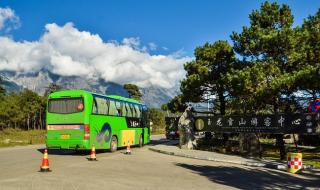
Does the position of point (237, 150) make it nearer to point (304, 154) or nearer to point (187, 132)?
point (187, 132)

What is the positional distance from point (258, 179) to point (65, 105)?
11346mm

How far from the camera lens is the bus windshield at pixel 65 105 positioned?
22.3 meters

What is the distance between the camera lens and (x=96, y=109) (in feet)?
76.1

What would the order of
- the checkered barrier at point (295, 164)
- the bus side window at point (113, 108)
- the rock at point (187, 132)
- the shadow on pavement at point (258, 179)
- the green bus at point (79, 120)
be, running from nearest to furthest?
the shadow on pavement at point (258, 179) < the checkered barrier at point (295, 164) < the green bus at point (79, 120) < the bus side window at point (113, 108) < the rock at point (187, 132)

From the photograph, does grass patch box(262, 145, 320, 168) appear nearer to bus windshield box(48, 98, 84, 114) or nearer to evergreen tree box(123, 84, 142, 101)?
bus windshield box(48, 98, 84, 114)

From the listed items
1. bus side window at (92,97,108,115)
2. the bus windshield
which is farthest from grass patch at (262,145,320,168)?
the bus windshield

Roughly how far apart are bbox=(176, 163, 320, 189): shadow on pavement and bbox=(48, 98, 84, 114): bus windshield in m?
7.48

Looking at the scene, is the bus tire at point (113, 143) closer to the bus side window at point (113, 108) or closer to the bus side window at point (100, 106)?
the bus side window at point (113, 108)

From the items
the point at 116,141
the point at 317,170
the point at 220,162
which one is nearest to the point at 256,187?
the point at 317,170

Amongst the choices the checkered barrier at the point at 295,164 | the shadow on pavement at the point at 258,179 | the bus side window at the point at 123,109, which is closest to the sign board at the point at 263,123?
the checkered barrier at the point at 295,164

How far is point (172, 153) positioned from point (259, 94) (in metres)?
6.44

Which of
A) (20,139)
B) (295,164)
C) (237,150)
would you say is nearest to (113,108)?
(237,150)

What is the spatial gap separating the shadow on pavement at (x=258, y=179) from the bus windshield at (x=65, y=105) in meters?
7.48

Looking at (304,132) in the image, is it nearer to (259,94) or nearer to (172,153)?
(259,94)
